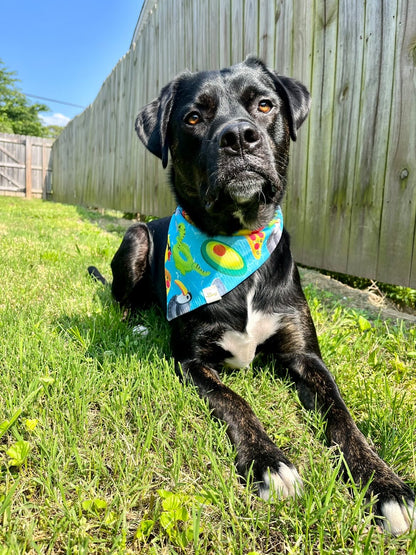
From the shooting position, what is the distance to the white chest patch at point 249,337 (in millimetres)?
2076

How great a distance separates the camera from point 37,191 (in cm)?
1925

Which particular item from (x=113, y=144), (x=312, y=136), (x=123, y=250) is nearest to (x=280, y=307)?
(x=123, y=250)

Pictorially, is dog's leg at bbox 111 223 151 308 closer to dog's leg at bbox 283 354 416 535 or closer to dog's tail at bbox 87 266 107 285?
dog's tail at bbox 87 266 107 285

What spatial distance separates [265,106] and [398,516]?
202 centimetres

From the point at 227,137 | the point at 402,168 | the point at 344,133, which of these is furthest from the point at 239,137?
the point at 344,133

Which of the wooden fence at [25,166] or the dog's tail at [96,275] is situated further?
the wooden fence at [25,166]

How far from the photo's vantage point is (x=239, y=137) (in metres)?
1.87

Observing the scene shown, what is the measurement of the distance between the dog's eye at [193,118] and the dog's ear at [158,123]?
20 centimetres

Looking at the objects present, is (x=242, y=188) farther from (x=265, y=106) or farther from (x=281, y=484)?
(x=281, y=484)

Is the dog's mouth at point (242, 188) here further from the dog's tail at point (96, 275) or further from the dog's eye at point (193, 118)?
the dog's tail at point (96, 275)

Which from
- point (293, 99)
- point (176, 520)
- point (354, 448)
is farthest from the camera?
point (293, 99)

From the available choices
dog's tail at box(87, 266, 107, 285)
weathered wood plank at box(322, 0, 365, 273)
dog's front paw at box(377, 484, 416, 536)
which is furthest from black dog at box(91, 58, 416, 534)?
dog's tail at box(87, 266, 107, 285)

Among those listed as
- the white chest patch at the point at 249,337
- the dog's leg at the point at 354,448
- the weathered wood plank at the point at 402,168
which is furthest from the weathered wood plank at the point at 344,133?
the dog's leg at the point at 354,448

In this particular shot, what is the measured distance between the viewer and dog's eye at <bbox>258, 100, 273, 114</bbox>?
228cm
